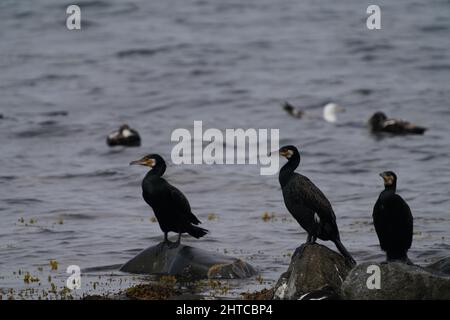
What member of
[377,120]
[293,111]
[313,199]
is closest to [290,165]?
[313,199]

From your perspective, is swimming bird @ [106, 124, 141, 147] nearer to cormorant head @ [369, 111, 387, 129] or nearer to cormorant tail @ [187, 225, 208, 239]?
cormorant head @ [369, 111, 387, 129]

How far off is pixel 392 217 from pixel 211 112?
24.3m

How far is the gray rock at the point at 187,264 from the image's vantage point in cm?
1750

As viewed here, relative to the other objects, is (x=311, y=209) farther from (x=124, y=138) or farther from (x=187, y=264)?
(x=124, y=138)

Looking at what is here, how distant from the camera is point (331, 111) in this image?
38.6 m

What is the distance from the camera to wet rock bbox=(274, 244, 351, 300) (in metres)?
15.0

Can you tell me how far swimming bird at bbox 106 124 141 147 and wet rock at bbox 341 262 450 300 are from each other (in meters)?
20.2

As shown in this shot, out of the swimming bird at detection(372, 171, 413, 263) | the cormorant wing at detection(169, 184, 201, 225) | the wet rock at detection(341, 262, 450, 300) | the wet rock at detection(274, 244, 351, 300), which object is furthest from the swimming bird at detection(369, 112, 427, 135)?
the wet rock at detection(341, 262, 450, 300)

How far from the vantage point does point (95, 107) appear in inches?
1588

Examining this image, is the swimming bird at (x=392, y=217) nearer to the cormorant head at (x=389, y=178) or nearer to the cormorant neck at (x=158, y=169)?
the cormorant head at (x=389, y=178)

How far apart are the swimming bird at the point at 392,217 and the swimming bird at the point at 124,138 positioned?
62.2 ft

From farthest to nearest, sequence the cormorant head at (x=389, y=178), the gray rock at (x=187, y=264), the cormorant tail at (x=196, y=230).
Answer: the cormorant tail at (x=196, y=230) < the gray rock at (x=187, y=264) < the cormorant head at (x=389, y=178)

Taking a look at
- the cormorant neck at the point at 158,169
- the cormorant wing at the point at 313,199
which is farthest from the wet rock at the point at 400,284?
the cormorant neck at the point at 158,169
